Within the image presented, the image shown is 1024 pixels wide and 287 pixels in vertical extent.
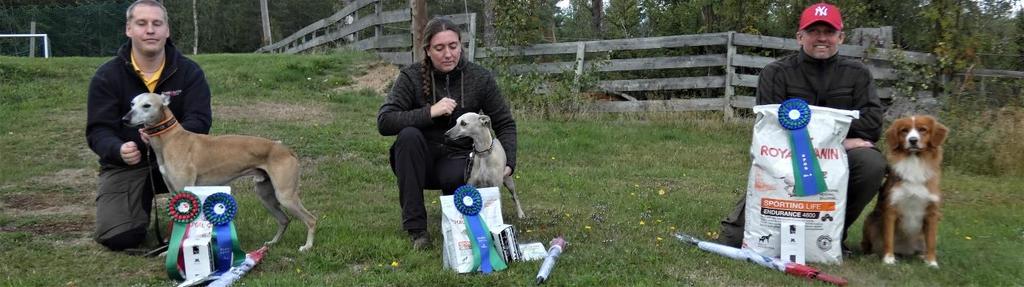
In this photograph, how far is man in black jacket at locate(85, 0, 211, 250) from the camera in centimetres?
420

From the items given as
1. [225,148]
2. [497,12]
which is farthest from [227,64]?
[225,148]

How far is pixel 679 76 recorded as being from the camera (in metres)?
12.1

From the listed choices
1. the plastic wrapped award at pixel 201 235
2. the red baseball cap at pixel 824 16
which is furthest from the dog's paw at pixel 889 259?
the plastic wrapped award at pixel 201 235

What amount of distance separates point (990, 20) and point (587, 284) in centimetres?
851

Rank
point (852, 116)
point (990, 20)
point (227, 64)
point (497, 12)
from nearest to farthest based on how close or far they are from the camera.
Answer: point (852, 116)
point (990, 20)
point (497, 12)
point (227, 64)

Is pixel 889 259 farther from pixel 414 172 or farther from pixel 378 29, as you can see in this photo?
pixel 378 29

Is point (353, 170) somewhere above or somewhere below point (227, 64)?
below

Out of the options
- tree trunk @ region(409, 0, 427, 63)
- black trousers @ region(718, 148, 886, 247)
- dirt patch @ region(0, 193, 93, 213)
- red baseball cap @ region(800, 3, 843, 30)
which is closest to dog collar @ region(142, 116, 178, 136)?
dirt patch @ region(0, 193, 93, 213)

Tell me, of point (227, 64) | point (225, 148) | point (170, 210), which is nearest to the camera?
point (170, 210)

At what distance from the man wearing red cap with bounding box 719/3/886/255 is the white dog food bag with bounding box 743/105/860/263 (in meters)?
0.21

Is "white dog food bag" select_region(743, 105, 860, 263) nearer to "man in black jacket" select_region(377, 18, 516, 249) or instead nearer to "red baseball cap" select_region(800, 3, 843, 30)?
"red baseball cap" select_region(800, 3, 843, 30)

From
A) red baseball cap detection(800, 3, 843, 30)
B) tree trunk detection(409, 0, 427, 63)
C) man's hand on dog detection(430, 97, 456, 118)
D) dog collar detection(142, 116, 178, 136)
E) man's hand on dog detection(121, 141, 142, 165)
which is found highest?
tree trunk detection(409, 0, 427, 63)

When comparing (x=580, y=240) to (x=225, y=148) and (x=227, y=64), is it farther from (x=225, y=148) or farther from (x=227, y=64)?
(x=227, y=64)

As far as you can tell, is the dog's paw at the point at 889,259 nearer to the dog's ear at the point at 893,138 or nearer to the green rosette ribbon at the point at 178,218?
the dog's ear at the point at 893,138
